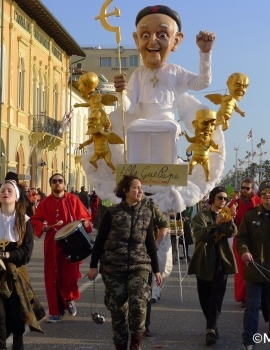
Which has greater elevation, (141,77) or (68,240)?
(141,77)

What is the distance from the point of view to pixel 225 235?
7039 millimetres

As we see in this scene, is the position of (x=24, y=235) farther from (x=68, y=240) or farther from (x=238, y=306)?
(x=238, y=306)

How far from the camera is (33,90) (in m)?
35.9

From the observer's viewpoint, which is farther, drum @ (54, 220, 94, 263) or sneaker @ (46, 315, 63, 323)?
sneaker @ (46, 315, 63, 323)

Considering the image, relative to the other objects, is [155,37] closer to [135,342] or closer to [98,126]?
[98,126]

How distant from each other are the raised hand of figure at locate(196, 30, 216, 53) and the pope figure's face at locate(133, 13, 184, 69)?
1.34ft

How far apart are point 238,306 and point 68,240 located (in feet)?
9.13

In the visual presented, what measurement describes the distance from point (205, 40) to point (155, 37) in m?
0.66

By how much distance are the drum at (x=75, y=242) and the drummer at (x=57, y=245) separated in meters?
0.57

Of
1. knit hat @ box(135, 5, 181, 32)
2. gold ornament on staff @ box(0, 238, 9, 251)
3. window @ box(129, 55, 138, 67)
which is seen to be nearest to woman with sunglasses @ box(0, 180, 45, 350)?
gold ornament on staff @ box(0, 238, 9, 251)

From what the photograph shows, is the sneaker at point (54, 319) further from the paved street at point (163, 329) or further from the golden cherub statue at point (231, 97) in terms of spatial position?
the golden cherub statue at point (231, 97)

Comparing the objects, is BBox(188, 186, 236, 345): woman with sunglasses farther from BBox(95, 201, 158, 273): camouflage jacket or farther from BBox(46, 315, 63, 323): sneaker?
BBox(46, 315, 63, 323): sneaker

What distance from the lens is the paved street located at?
6918 mm

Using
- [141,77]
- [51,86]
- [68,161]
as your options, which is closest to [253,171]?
[68,161]
